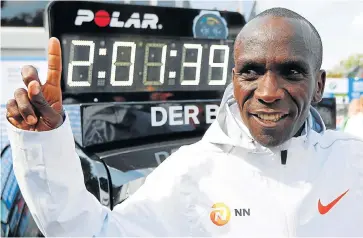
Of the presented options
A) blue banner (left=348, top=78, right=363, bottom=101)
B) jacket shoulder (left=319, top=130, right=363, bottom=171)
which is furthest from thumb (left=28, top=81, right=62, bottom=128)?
blue banner (left=348, top=78, right=363, bottom=101)

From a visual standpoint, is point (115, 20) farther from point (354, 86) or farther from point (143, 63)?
point (354, 86)

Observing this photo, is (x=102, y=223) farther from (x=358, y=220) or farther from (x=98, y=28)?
(x=98, y=28)

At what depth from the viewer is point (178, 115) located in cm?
268

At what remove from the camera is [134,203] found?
1.12m

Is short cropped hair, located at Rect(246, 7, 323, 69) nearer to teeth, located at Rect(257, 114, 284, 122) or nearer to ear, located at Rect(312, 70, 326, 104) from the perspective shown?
ear, located at Rect(312, 70, 326, 104)

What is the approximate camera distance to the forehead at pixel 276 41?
3.67ft

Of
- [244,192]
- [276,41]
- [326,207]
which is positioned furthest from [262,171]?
[276,41]

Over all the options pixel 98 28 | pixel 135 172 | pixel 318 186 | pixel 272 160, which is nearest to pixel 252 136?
pixel 272 160

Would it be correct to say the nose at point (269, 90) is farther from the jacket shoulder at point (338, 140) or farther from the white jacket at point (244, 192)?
the jacket shoulder at point (338, 140)

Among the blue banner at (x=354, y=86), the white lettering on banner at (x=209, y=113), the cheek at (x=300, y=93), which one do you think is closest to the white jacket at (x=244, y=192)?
the cheek at (x=300, y=93)

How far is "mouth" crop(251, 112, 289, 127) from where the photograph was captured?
1.12 metres

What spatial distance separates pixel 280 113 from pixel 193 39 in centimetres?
169

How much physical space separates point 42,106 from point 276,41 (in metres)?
0.50

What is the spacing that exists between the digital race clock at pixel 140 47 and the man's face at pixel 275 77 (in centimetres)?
147
